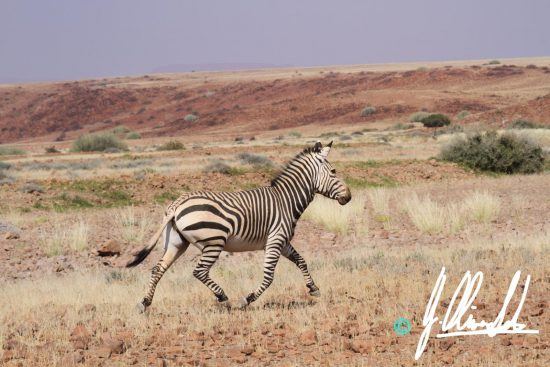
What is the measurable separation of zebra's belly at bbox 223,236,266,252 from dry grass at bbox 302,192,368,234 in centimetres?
744

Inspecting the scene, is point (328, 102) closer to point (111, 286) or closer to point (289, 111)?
point (289, 111)

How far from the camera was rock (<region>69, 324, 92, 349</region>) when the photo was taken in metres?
7.45

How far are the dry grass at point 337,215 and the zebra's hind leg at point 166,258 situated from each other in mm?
7947

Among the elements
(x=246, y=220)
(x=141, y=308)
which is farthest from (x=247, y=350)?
(x=246, y=220)

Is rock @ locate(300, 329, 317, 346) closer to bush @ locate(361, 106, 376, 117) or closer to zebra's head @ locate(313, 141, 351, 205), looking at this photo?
zebra's head @ locate(313, 141, 351, 205)

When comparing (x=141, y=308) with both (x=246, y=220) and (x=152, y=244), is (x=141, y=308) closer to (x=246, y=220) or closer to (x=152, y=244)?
(x=152, y=244)

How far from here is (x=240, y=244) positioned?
9062 millimetres

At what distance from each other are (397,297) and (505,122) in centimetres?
4488

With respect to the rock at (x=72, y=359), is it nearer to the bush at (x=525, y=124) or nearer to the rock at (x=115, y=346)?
the rock at (x=115, y=346)

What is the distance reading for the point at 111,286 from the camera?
35.3 ft

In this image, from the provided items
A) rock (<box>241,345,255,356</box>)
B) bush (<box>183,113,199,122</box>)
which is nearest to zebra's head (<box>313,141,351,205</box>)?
rock (<box>241,345,255,356</box>)

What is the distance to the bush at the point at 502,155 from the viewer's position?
29.0m

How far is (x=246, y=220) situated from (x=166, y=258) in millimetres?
1026

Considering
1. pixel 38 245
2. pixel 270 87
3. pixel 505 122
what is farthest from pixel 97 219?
pixel 270 87
